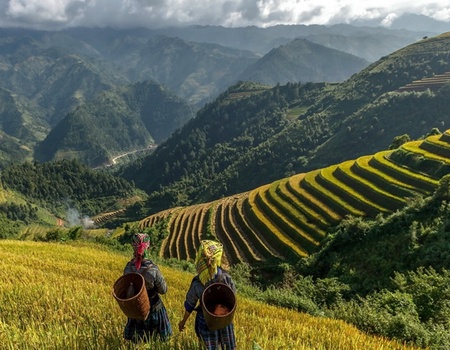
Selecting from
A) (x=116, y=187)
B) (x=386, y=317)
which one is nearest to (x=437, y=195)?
(x=386, y=317)

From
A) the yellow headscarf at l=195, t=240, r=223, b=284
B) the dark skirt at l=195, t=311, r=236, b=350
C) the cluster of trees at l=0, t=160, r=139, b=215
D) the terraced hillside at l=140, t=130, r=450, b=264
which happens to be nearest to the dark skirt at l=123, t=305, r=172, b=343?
the dark skirt at l=195, t=311, r=236, b=350

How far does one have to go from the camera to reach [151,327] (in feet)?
19.5

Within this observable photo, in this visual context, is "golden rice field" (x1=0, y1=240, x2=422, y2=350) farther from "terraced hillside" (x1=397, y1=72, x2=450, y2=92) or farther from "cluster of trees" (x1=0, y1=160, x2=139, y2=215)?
"cluster of trees" (x1=0, y1=160, x2=139, y2=215)

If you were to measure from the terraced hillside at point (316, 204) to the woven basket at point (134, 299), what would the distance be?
1196 inches

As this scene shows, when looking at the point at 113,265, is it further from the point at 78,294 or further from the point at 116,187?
the point at 116,187

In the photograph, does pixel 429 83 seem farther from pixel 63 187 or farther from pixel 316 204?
pixel 63 187

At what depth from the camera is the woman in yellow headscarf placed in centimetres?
514

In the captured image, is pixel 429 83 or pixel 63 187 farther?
pixel 63 187

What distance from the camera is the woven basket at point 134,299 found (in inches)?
194

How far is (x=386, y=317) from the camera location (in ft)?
32.8

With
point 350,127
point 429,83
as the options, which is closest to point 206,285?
point 350,127

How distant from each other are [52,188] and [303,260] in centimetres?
17818

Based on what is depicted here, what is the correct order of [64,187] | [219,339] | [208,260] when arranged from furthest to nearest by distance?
[64,187], [208,260], [219,339]

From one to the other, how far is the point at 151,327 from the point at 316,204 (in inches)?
1469
